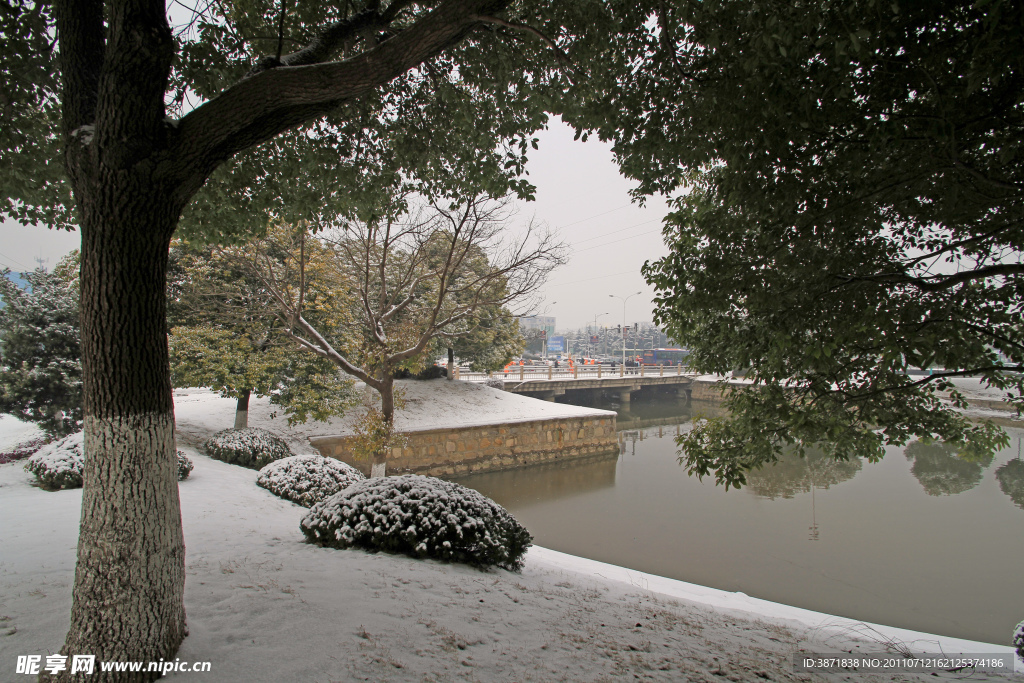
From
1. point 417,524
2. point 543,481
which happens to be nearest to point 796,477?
point 543,481

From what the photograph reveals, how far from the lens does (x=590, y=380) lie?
27.2m

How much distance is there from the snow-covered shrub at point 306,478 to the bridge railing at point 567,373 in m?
11.8

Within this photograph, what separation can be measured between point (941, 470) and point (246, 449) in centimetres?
1796

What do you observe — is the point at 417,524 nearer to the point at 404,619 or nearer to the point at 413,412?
the point at 404,619

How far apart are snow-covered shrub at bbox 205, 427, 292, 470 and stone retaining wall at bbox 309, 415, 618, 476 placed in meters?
1.57

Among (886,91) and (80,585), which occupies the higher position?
(886,91)

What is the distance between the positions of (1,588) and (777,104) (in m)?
5.66

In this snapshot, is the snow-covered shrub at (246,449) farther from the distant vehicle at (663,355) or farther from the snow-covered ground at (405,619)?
the distant vehicle at (663,355)

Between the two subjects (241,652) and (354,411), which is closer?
(241,652)

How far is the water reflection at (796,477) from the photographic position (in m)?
11.6

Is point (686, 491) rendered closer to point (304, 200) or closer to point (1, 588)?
point (304, 200)

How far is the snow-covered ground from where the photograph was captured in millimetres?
2521

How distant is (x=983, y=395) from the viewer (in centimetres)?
2291

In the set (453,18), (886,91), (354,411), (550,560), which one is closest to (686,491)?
(550,560)
